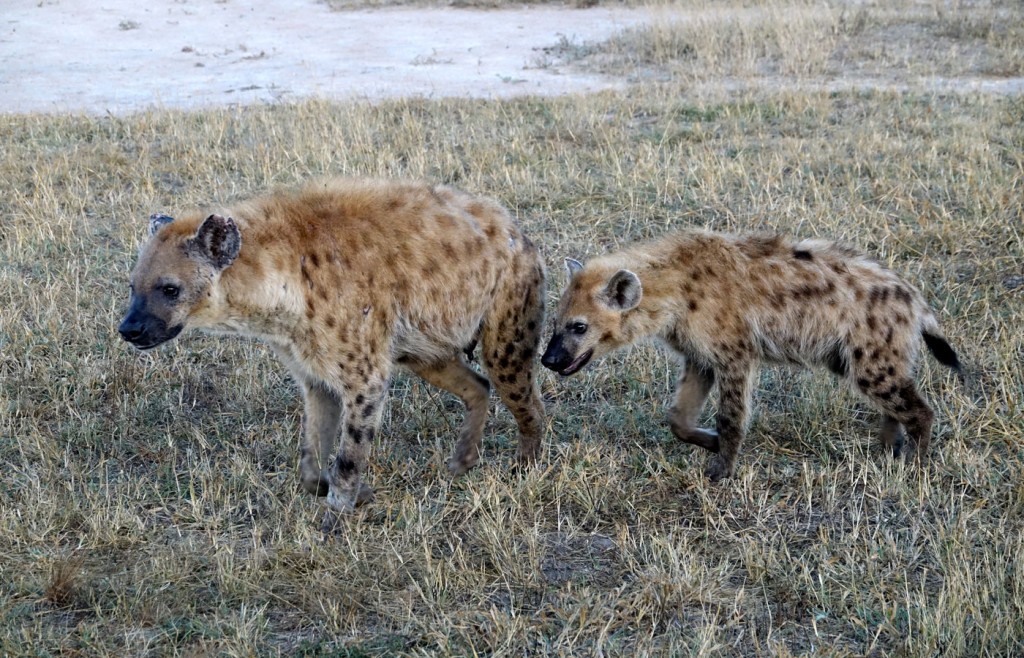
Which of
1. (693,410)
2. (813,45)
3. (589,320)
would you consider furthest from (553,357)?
(813,45)

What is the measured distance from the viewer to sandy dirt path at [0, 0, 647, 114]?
9734 mm

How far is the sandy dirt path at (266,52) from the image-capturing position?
383 inches

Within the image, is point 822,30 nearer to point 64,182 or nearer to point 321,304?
point 64,182

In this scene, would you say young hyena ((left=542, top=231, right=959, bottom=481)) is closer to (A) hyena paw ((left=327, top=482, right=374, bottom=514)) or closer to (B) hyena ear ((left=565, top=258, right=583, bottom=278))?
(B) hyena ear ((left=565, top=258, right=583, bottom=278))

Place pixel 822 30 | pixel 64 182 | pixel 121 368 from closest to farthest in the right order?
pixel 121 368
pixel 64 182
pixel 822 30

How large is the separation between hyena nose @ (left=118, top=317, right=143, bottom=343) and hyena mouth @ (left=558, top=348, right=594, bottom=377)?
4.60ft

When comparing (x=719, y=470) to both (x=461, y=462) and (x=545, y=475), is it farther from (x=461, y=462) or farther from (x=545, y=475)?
(x=461, y=462)

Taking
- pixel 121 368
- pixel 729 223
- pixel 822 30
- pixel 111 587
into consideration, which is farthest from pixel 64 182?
pixel 822 30

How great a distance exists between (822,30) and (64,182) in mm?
6611

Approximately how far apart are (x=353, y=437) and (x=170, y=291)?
730mm

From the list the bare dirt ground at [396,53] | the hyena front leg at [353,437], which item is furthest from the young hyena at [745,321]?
the bare dirt ground at [396,53]

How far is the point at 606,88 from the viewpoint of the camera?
30.6ft

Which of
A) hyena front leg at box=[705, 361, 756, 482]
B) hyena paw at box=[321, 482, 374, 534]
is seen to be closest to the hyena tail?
hyena front leg at box=[705, 361, 756, 482]

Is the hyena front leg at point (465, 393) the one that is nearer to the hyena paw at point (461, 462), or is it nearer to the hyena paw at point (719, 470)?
the hyena paw at point (461, 462)
